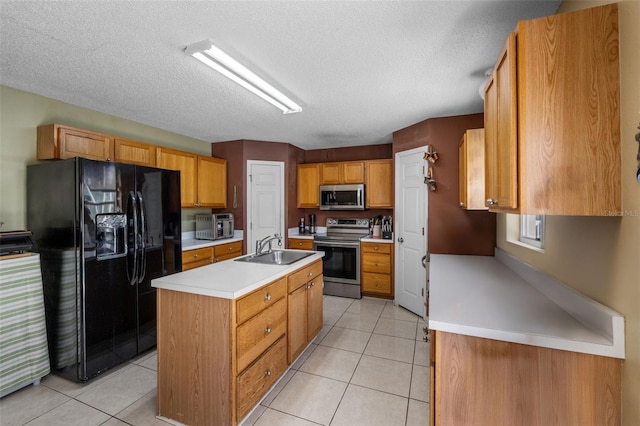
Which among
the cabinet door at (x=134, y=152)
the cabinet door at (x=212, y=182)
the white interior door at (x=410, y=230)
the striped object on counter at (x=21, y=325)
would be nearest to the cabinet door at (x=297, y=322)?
the white interior door at (x=410, y=230)

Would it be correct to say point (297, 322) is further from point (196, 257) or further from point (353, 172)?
point (353, 172)

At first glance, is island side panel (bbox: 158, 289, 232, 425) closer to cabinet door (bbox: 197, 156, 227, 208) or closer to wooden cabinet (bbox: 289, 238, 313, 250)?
cabinet door (bbox: 197, 156, 227, 208)

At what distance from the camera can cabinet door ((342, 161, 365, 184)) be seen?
435 centimetres

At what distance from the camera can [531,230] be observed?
2.14 metres

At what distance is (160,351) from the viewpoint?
1.71m

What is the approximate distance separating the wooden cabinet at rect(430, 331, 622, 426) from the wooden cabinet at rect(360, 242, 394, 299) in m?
2.73

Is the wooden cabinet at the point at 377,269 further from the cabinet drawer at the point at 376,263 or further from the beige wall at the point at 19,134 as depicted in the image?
the beige wall at the point at 19,134

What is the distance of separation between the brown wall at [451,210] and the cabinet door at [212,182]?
2.96 m

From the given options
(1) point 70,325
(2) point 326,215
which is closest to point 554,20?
(1) point 70,325

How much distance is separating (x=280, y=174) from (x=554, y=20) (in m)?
3.75

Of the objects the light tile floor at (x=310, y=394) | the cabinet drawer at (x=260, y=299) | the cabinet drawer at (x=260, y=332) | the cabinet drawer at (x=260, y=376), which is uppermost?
the cabinet drawer at (x=260, y=299)

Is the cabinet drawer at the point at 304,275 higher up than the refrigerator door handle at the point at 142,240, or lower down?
lower down

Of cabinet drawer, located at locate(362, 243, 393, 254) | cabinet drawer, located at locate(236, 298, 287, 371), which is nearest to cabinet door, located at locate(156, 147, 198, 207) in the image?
cabinet drawer, located at locate(236, 298, 287, 371)

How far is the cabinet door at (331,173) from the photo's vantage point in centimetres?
450
